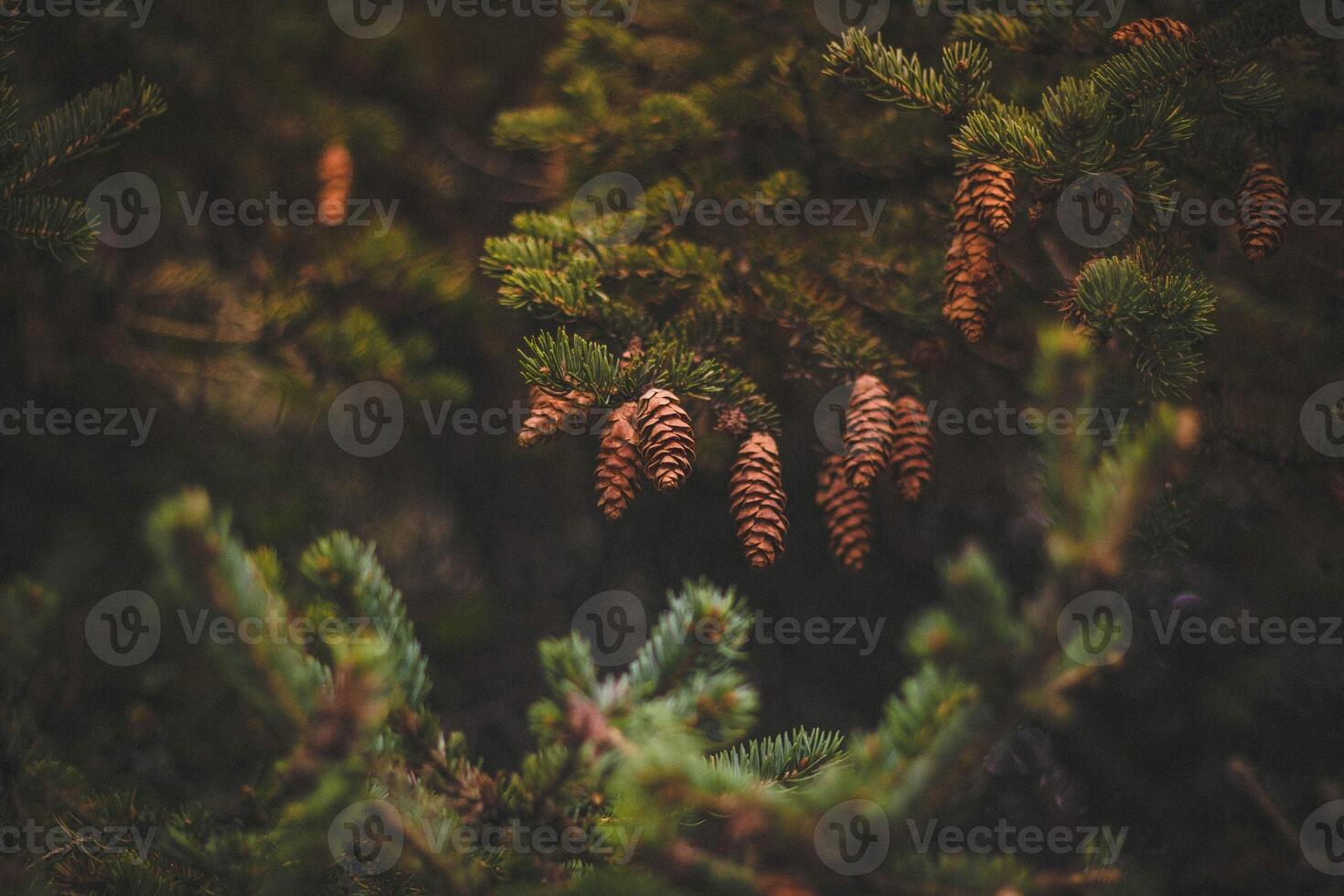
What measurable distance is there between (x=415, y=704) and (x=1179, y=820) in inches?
32.3

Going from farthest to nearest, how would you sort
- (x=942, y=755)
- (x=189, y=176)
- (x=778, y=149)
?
(x=189, y=176), (x=778, y=149), (x=942, y=755)

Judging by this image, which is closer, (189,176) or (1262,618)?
(1262,618)

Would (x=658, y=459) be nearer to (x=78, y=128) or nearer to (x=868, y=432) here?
(x=868, y=432)

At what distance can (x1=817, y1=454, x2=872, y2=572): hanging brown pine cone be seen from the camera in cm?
80

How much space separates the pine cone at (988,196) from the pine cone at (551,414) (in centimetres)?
38

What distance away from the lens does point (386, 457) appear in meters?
1.30

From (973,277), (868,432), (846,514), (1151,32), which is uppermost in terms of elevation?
(1151,32)

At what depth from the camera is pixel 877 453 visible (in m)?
0.73

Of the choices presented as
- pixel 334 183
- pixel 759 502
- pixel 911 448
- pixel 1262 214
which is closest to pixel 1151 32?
pixel 1262 214

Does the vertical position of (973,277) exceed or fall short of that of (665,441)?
it exceeds it

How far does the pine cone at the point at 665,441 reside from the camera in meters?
0.65

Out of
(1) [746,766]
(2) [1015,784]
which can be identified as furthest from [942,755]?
(2) [1015,784]

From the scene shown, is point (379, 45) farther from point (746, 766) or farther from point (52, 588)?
point (746, 766)

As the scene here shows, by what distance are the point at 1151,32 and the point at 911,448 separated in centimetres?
43
